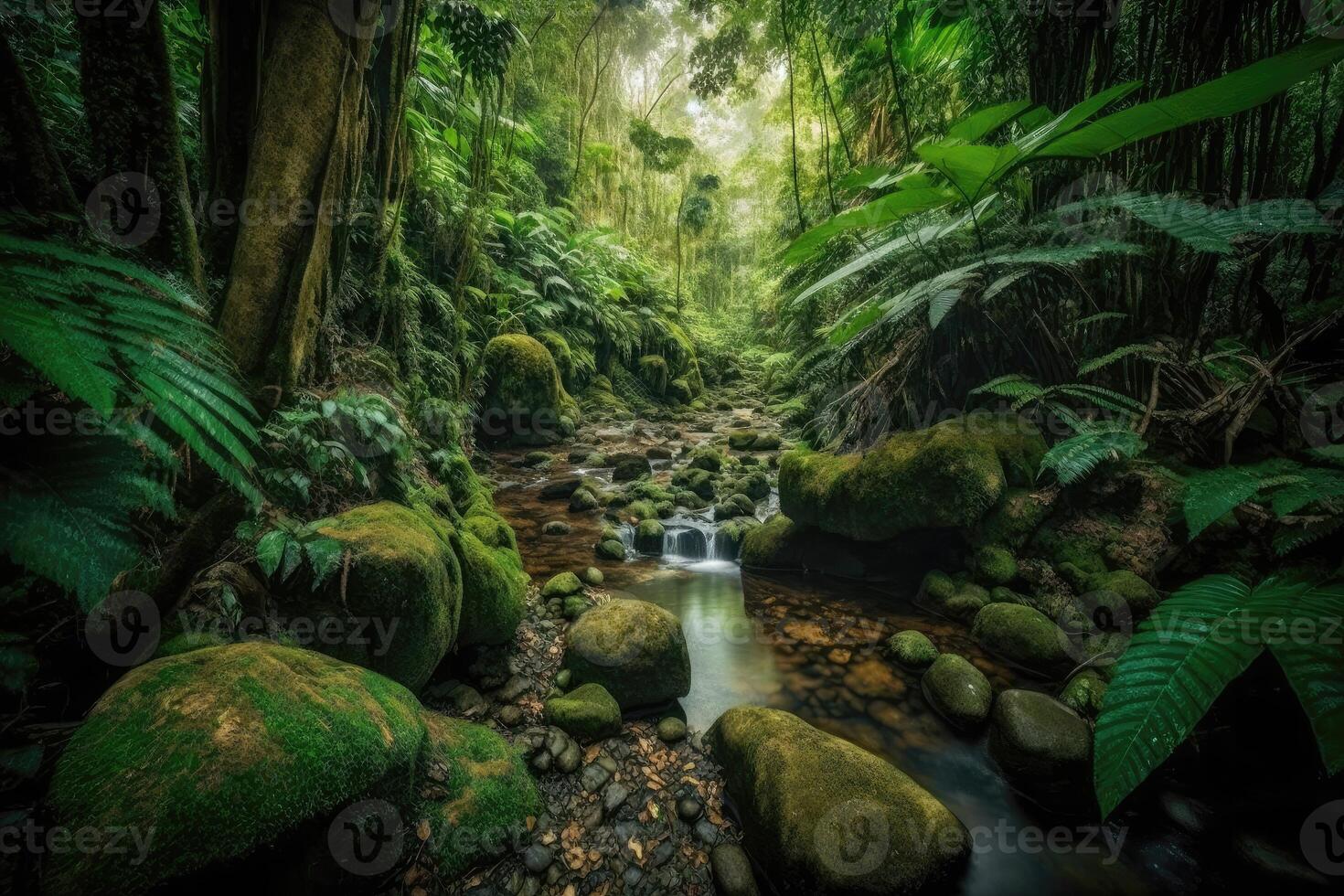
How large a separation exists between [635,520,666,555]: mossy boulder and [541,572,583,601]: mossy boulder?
1343mm

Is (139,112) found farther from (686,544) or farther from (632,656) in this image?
(686,544)

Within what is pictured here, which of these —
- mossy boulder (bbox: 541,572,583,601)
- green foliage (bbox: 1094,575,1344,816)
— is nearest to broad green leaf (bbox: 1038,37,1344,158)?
green foliage (bbox: 1094,575,1344,816)

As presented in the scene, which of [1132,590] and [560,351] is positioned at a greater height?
[560,351]

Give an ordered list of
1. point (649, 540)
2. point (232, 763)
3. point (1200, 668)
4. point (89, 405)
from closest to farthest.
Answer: point (89, 405)
point (232, 763)
point (1200, 668)
point (649, 540)

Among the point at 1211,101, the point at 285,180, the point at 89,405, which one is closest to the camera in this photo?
the point at 89,405

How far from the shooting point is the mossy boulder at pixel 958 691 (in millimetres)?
2633

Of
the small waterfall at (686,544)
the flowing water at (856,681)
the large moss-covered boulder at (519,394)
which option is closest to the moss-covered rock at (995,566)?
the flowing water at (856,681)

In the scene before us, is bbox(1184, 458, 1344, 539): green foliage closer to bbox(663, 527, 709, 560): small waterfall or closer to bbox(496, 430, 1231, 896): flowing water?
bbox(496, 430, 1231, 896): flowing water

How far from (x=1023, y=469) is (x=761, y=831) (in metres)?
3.26

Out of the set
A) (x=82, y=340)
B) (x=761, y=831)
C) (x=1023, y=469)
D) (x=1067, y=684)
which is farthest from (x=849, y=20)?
(x=761, y=831)

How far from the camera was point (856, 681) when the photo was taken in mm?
3053

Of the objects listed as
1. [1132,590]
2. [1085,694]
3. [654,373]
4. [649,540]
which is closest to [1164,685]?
[1085,694]

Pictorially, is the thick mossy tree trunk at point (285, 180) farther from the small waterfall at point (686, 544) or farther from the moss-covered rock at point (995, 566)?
the moss-covered rock at point (995, 566)

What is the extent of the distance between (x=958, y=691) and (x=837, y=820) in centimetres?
129
